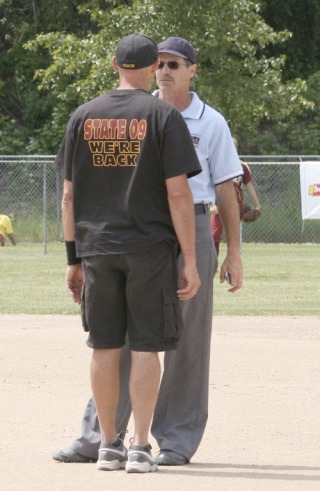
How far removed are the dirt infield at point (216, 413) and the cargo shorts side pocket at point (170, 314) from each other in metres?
0.61

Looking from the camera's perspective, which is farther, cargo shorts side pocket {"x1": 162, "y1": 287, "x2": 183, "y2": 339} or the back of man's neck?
the back of man's neck

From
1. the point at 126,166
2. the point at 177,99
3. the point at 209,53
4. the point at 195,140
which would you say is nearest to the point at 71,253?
the point at 126,166

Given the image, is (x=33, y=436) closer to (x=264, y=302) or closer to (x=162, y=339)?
(x=162, y=339)

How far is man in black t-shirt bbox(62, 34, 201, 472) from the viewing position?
16.9 ft

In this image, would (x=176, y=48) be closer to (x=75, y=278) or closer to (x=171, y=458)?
(x=75, y=278)

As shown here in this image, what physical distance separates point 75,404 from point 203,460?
1.62 m

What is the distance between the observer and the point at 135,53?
17.2ft

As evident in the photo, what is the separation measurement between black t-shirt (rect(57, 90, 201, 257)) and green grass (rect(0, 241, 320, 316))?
25.3 ft

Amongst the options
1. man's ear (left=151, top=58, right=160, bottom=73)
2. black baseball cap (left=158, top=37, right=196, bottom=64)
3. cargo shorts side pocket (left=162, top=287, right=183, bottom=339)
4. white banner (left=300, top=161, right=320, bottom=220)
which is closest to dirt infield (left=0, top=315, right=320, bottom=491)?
cargo shorts side pocket (left=162, top=287, right=183, bottom=339)

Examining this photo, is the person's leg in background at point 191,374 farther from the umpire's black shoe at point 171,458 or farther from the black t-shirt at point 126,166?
the black t-shirt at point 126,166

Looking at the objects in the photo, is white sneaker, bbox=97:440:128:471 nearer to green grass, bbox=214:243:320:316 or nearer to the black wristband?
the black wristband

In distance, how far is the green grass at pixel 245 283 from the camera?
533 inches

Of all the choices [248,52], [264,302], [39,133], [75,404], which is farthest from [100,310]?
[39,133]

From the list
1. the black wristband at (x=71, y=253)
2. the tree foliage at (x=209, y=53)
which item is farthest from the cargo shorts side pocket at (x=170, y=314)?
the tree foliage at (x=209, y=53)
